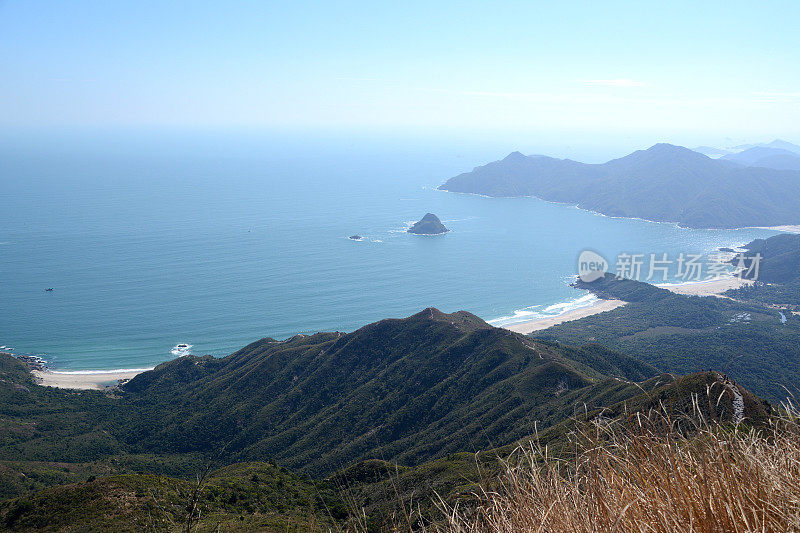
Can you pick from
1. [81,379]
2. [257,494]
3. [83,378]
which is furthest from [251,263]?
[257,494]

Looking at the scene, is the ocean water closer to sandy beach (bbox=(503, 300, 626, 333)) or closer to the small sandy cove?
sandy beach (bbox=(503, 300, 626, 333))

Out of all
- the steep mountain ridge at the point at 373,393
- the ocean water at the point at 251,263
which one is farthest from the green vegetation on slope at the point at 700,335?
the steep mountain ridge at the point at 373,393

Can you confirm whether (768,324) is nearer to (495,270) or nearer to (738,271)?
(738,271)

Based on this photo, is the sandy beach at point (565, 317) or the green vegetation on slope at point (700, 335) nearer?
the green vegetation on slope at point (700, 335)

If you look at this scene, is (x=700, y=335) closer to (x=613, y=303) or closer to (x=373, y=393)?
(x=613, y=303)

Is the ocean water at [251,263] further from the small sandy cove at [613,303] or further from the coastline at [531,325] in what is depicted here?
the small sandy cove at [613,303]

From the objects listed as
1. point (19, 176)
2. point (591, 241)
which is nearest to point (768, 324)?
point (591, 241)

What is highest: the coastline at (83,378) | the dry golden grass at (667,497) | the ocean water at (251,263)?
the dry golden grass at (667,497)
